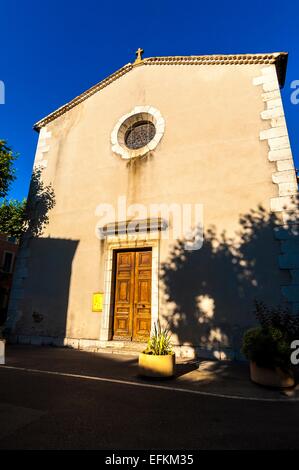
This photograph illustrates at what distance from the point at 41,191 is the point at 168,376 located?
332 inches

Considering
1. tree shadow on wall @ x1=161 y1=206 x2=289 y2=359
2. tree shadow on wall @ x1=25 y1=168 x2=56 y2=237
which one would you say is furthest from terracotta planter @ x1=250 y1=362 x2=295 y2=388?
tree shadow on wall @ x1=25 y1=168 x2=56 y2=237

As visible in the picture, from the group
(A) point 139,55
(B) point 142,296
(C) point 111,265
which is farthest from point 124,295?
(A) point 139,55

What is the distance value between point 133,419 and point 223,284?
4.52 metres

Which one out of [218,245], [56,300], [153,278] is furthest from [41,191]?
[218,245]

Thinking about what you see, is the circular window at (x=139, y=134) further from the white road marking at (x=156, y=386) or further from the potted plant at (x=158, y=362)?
the white road marking at (x=156, y=386)

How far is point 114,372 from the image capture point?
204 inches

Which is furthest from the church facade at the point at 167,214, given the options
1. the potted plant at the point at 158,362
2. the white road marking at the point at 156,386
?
the white road marking at the point at 156,386

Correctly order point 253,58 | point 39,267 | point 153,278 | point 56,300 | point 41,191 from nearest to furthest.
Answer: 1. point 153,278
2. point 253,58
3. point 56,300
4. point 39,267
5. point 41,191

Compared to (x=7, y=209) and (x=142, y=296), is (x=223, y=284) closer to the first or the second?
(x=142, y=296)

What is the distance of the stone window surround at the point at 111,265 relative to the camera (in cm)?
763

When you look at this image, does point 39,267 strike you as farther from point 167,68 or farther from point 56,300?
point 167,68

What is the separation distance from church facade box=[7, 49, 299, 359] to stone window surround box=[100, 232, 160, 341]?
0.03m

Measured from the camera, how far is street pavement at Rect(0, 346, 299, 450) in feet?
8.14

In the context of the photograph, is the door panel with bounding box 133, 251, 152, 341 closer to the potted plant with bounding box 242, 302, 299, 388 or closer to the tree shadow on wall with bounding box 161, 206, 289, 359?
the tree shadow on wall with bounding box 161, 206, 289, 359
